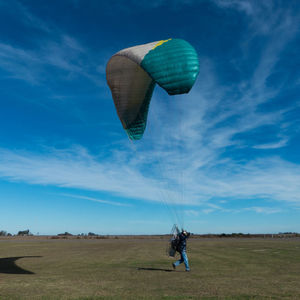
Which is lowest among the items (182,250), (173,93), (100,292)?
(100,292)

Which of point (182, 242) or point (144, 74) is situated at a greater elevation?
point (144, 74)

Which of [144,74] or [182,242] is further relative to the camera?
[144,74]

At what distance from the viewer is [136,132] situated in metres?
14.3

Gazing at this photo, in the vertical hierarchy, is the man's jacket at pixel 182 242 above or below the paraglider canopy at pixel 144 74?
below

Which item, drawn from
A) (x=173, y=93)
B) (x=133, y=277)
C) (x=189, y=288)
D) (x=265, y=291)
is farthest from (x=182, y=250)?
(x=173, y=93)

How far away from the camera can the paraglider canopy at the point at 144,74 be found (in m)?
10.7

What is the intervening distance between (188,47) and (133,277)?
9.44 metres

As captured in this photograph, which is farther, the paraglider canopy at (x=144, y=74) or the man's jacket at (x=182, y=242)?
the man's jacket at (x=182, y=242)

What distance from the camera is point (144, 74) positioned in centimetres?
1277

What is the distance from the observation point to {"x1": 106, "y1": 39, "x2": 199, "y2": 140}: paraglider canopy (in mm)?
10742

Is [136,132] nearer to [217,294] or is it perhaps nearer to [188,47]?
[188,47]

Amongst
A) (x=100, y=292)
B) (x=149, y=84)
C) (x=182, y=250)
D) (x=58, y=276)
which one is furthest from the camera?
(x=149, y=84)

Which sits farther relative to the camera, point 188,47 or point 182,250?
point 182,250

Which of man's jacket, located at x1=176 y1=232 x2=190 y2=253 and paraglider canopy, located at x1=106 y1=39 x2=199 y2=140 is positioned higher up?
paraglider canopy, located at x1=106 y1=39 x2=199 y2=140
